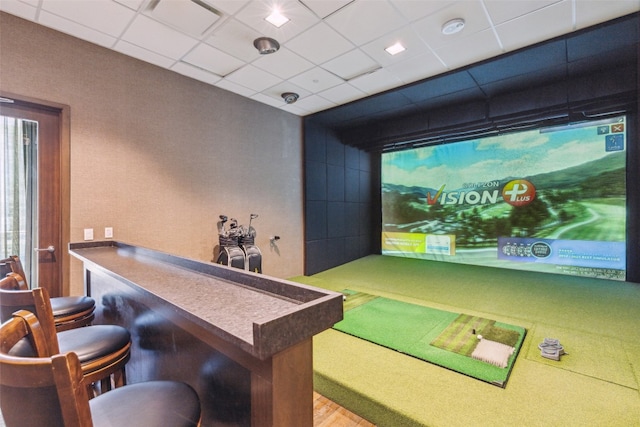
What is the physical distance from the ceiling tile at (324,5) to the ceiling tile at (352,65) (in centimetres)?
78

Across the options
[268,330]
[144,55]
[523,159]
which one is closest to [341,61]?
[144,55]

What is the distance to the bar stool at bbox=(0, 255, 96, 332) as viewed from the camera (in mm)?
2012

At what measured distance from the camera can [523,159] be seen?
5.82 meters

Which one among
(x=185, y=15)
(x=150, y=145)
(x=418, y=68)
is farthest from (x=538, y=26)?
(x=150, y=145)

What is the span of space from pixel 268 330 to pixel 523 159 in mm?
6663

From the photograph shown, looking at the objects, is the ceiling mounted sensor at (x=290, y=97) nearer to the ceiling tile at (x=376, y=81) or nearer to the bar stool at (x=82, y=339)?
the ceiling tile at (x=376, y=81)

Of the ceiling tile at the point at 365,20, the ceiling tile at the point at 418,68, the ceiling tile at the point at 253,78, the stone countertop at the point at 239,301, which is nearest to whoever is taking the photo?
the stone countertop at the point at 239,301

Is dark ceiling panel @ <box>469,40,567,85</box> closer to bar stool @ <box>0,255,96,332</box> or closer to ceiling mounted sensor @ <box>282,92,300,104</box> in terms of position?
ceiling mounted sensor @ <box>282,92,300,104</box>

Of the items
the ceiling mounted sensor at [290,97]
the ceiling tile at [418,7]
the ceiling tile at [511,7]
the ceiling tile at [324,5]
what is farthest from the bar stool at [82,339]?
the ceiling mounted sensor at [290,97]

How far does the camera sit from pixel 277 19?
2.85 metres

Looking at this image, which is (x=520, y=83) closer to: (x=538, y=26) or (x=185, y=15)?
(x=538, y=26)

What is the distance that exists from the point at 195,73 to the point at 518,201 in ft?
20.3

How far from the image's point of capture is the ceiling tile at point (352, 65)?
3582 millimetres

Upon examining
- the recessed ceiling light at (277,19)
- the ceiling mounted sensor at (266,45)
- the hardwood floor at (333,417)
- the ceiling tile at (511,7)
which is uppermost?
the ceiling tile at (511,7)
